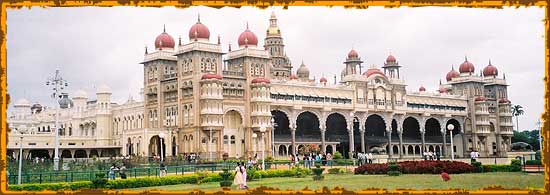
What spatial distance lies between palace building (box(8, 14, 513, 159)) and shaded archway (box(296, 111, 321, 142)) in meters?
0.12

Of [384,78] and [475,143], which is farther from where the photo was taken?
[475,143]

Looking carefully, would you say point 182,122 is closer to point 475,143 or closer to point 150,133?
point 150,133

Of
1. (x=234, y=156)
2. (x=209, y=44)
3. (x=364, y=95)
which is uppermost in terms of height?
(x=209, y=44)

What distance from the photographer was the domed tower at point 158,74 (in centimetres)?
5316

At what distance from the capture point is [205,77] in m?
48.1

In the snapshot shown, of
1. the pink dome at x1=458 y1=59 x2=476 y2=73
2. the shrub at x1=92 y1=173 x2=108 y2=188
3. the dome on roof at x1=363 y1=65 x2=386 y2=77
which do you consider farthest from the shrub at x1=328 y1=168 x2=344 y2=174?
the pink dome at x1=458 y1=59 x2=476 y2=73

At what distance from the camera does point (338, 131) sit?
64.3 meters

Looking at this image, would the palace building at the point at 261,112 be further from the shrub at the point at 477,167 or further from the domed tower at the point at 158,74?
the shrub at the point at 477,167

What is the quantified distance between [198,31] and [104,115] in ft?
61.5

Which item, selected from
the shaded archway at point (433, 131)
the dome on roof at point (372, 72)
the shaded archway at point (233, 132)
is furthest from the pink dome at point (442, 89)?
the shaded archway at point (233, 132)

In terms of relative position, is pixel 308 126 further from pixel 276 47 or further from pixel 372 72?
pixel 276 47

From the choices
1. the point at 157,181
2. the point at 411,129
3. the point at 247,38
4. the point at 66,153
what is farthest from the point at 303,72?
the point at 157,181

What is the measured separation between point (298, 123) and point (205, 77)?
15266 mm

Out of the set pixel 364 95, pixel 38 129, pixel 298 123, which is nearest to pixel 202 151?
pixel 298 123
